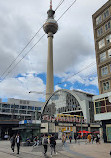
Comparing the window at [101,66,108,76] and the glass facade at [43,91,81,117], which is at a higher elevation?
the window at [101,66,108,76]

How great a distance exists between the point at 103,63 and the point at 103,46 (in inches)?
145

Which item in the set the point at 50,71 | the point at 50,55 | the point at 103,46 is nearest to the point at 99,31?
the point at 103,46

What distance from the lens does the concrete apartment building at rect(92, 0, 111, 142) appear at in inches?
1140

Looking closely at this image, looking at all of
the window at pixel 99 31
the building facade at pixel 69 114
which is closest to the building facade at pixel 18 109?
the building facade at pixel 69 114

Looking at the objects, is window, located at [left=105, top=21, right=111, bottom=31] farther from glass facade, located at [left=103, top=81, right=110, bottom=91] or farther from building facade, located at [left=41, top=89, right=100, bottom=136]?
building facade, located at [left=41, top=89, right=100, bottom=136]

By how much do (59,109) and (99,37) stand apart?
2008 inches

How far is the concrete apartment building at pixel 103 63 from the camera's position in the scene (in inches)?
1140

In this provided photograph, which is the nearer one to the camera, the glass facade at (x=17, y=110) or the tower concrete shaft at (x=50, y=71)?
the glass facade at (x=17, y=110)

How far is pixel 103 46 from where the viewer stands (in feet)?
109

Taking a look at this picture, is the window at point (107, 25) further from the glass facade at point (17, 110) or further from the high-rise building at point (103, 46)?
the glass facade at point (17, 110)

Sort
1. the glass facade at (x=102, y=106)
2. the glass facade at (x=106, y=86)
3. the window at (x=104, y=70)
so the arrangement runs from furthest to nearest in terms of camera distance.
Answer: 1. the window at (x=104, y=70)
2. the glass facade at (x=106, y=86)
3. the glass facade at (x=102, y=106)

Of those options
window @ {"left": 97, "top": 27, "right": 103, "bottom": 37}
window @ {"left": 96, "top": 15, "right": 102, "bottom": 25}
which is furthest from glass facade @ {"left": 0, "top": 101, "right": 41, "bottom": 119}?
window @ {"left": 96, "top": 15, "right": 102, "bottom": 25}

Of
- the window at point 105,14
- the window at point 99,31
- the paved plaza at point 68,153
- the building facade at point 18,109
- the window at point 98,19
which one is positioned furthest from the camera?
the building facade at point 18,109

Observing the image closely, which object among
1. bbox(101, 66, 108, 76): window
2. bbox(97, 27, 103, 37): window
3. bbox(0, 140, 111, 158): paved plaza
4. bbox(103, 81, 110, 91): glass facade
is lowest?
bbox(0, 140, 111, 158): paved plaza
